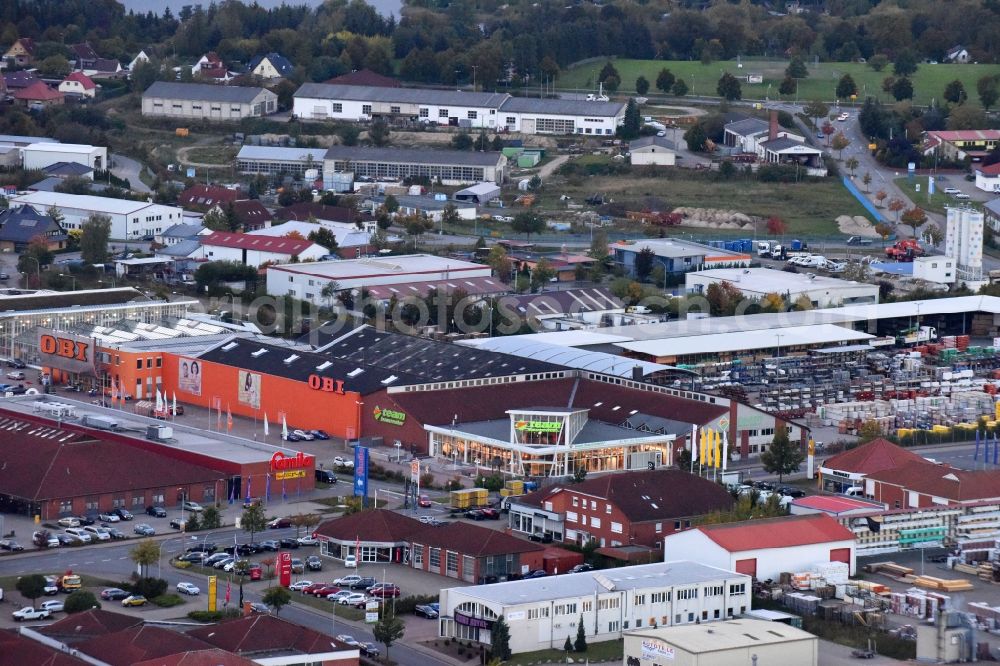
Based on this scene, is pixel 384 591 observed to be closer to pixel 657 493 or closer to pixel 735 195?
pixel 657 493

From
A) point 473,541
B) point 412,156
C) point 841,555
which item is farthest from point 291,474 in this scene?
point 412,156

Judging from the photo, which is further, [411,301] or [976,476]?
[411,301]

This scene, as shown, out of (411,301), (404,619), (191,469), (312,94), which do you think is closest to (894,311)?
(411,301)

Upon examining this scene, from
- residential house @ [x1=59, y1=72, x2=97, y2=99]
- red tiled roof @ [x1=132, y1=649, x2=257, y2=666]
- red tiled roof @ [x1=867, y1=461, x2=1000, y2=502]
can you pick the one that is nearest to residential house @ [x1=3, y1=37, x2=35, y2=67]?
residential house @ [x1=59, y1=72, x2=97, y2=99]

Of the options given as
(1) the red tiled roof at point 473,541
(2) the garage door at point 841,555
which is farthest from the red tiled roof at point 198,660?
(2) the garage door at point 841,555

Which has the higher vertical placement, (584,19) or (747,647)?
(584,19)

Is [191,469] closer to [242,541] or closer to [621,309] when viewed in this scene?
[242,541]

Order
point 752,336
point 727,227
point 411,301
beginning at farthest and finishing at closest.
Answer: point 727,227 < point 411,301 < point 752,336
